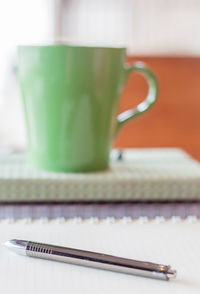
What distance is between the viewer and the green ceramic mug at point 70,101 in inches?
17.6

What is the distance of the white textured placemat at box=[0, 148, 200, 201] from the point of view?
0.42 meters

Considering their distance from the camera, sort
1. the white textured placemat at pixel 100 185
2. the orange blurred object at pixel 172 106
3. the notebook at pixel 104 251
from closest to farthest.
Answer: the notebook at pixel 104 251, the white textured placemat at pixel 100 185, the orange blurred object at pixel 172 106

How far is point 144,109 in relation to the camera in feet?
1.66

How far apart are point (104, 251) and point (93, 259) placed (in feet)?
0.11

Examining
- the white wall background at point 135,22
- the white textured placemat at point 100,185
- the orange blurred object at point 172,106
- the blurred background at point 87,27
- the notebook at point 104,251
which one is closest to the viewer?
the notebook at point 104,251

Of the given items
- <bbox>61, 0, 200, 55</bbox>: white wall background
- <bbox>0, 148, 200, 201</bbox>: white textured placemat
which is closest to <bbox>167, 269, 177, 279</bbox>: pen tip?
<bbox>0, 148, 200, 201</bbox>: white textured placemat

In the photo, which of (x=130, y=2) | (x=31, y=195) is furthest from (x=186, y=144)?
(x=130, y=2)

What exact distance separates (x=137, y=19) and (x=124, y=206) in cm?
212

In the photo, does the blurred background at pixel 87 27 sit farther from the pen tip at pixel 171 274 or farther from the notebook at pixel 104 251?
the pen tip at pixel 171 274

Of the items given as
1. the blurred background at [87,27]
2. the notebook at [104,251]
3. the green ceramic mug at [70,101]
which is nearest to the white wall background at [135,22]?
the blurred background at [87,27]

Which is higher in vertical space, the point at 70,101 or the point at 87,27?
the point at 87,27

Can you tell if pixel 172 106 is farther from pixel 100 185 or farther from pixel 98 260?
pixel 98 260

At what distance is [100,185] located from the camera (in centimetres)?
43

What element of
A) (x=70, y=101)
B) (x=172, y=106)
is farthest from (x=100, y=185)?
(x=172, y=106)
